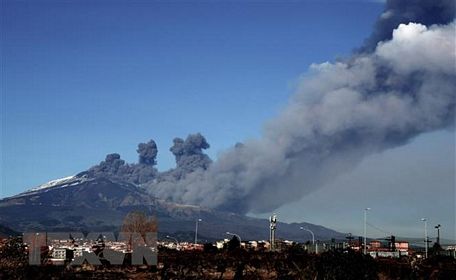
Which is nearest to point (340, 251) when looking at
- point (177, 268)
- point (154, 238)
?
point (177, 268)

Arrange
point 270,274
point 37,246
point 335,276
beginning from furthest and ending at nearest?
1. point 37,246
2. point 270,274
3. point 335,276

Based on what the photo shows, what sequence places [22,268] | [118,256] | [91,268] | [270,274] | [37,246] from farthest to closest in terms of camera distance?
1. [118,256]
2. [37,246]
3. [91,268]
4. [270,274]
5. [22,268]

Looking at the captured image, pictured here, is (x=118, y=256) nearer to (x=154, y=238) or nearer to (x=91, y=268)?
(x=91, y=268)

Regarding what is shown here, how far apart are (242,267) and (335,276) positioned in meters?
10.2

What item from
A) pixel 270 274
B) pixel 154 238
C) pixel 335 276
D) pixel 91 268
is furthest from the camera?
pixel 154 238

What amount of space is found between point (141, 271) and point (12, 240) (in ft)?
32.0

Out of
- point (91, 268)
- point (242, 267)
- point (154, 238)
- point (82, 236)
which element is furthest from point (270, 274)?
point (154, 238)

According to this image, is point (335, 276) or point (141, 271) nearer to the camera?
point (335, 276)

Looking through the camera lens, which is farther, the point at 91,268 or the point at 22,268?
the point at 91,268

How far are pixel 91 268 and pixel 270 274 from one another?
12.5 metres

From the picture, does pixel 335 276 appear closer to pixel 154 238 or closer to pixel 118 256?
pixel 118 256

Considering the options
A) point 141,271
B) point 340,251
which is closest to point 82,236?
point 141,271

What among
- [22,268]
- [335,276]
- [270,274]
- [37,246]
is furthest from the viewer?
[37,246]

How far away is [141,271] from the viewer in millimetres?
43562
